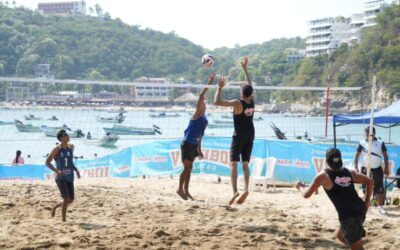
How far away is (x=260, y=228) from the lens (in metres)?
8.01

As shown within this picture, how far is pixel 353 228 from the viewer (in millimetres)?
6066

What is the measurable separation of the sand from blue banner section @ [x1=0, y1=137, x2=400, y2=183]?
345cm

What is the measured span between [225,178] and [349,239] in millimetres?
9863

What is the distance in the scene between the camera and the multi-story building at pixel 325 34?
586 ft

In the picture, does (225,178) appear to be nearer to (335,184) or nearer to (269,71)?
(335,184)

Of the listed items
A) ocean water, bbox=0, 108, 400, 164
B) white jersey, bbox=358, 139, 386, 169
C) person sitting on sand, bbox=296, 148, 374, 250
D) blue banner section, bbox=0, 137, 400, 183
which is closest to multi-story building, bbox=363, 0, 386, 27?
ocean water, bbox=0, 108, 400, 164

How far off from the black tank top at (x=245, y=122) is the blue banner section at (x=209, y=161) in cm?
553

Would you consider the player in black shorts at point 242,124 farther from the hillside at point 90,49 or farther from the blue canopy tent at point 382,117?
the hillside at point 90,49

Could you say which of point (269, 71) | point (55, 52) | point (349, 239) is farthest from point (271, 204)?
point (269, 71)

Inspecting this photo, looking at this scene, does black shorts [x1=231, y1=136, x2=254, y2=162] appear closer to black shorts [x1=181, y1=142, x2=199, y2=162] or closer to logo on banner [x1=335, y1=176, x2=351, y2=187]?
black shorts [x1=181, y1=142, x2=199, y2=162]

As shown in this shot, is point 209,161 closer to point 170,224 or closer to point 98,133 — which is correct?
point 170,224

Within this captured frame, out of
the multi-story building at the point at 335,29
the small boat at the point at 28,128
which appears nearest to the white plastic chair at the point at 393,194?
the small boat at the point at 28,128

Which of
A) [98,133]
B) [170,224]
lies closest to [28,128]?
[98,133]

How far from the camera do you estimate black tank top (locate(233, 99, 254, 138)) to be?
8.57m
